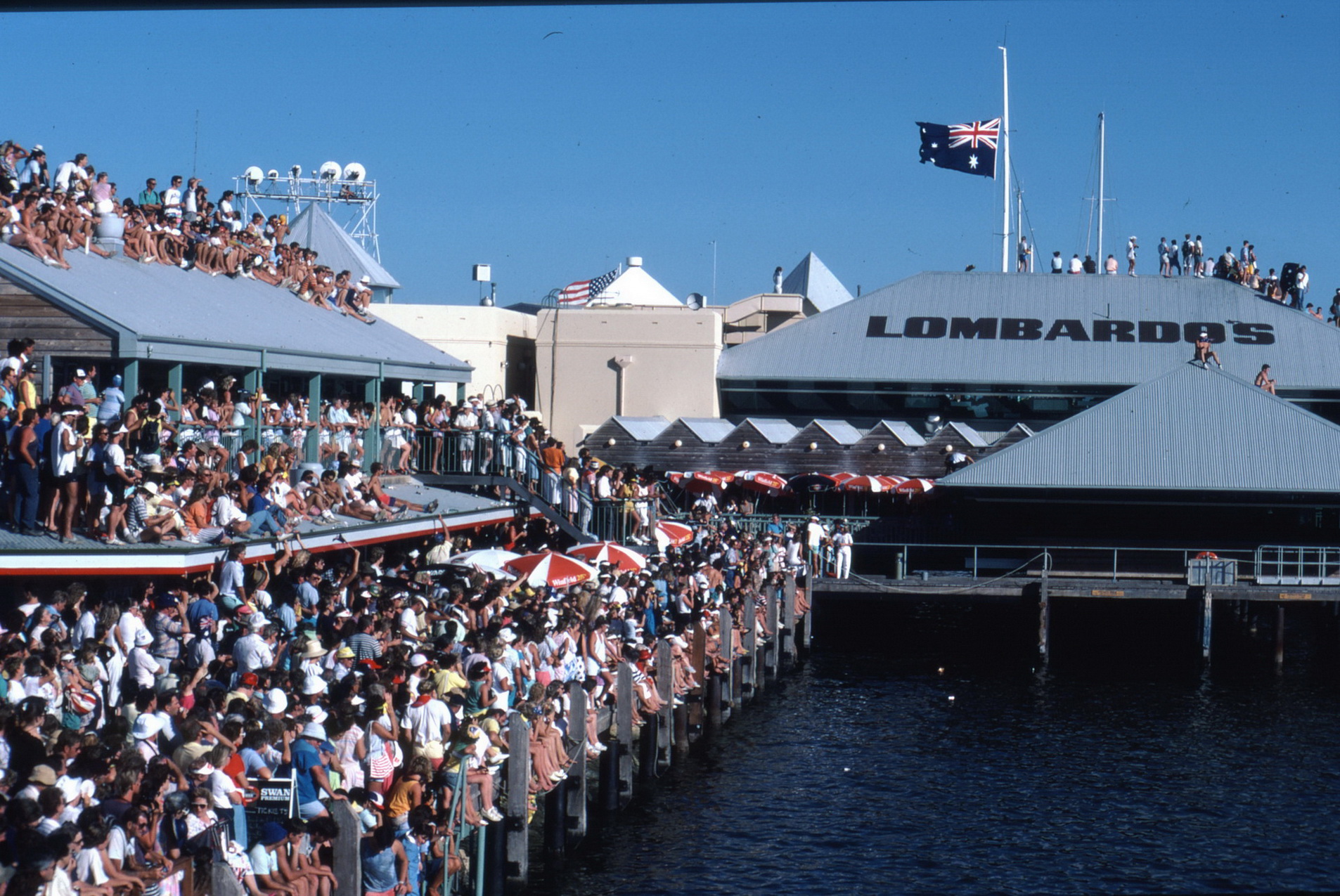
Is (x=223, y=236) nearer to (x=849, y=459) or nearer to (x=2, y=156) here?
(x=2, y=156)

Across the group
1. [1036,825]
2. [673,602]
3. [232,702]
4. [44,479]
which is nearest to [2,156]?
[44,479]

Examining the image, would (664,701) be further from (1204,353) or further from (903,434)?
(1204,353)

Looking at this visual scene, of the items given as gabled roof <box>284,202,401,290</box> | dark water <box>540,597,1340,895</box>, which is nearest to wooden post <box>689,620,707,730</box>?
dark water <box>540,597,1340,895</box>

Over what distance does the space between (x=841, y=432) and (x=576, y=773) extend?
93.3 feet

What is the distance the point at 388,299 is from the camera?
59.3 meters

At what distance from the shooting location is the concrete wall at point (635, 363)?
50906 mm

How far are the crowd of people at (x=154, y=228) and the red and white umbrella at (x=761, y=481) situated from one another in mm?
12975

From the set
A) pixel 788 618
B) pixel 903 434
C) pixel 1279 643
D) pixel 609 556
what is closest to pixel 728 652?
pixel 609 556

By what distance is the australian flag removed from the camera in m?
50.4

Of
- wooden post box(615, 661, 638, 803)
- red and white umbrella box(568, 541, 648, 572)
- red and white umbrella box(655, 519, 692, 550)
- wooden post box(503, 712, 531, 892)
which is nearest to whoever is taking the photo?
wooden post box(503, 712, 531, 892)

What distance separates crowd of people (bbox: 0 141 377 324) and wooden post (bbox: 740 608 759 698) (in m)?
11.4

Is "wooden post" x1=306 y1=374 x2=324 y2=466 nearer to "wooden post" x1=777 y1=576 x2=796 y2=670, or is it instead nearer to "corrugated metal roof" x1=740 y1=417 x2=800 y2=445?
"wooden post" x1=777 y1=576 x2=796 y2=670

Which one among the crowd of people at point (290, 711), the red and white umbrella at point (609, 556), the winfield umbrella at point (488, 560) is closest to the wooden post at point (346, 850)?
the crowd of people at point (290, 711)

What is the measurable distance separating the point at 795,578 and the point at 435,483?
10547mm
